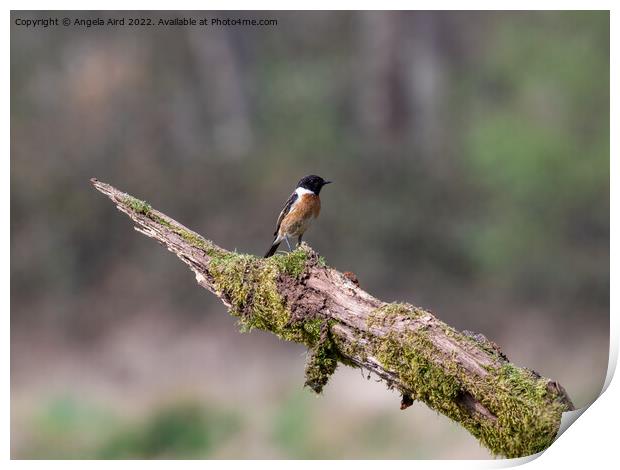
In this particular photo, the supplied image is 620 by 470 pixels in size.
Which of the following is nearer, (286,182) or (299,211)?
(299,211)

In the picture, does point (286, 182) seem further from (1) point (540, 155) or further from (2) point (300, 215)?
(2) point (300, 215)

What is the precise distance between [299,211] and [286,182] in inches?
189

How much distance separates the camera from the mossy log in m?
3.12

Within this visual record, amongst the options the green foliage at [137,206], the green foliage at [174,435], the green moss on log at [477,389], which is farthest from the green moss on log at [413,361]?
the green foliage at [174,435]

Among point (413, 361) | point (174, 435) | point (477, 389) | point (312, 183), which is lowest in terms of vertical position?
point (477, 389)

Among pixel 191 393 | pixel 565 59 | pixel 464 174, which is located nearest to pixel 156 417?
pixel 191 393

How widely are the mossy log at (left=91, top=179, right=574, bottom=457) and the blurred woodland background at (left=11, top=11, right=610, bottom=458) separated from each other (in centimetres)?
375

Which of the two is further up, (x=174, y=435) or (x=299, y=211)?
(x=299, y=211)

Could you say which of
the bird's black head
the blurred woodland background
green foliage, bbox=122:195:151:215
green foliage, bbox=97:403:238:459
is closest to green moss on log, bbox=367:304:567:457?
green foliage, bbox=122:195:151:215

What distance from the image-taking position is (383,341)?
10.5 feet

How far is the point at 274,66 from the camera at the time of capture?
9.87 metres

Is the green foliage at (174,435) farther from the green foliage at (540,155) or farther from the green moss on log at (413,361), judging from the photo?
the green foliage at (540,155)

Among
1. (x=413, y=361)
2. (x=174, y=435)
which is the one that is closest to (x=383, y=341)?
(x=413, y=361)

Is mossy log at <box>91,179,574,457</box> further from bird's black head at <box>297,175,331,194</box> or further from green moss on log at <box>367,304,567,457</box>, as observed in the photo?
bird's black head at <box>297,175,331,194</box>
